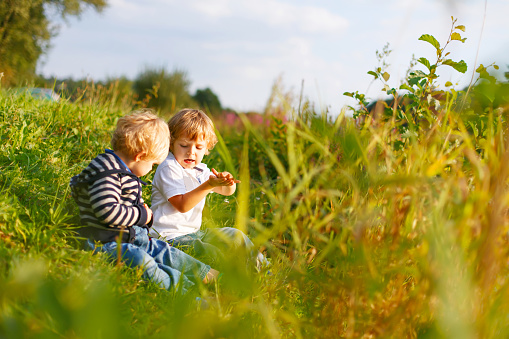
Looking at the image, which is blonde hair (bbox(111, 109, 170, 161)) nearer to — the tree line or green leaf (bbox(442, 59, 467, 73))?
green leaf (bbox(442, 59, 467, 73))

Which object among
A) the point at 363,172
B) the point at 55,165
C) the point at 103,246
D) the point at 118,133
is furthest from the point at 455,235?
the point at 55,165

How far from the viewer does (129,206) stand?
2.46 meters

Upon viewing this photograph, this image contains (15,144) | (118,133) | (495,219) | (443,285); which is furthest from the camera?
(15,144)

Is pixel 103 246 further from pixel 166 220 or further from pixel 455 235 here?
pixel 455 235

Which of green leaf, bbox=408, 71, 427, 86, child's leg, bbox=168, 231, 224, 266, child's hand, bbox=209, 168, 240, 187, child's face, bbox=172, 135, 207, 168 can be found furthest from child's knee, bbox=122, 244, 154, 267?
green leaf, bbox=408, 71, 427, 86

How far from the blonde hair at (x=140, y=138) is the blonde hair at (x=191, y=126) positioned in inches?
15.7

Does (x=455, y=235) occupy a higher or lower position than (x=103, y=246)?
higher

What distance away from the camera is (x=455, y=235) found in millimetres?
1185

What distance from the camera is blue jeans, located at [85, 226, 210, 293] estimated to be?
220 cm

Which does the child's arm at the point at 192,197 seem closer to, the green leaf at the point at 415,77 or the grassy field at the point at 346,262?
the grassy field at the point at 346,262

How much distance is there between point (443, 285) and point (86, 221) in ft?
6.48

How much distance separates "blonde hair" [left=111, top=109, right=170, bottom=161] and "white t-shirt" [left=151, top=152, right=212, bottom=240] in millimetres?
300

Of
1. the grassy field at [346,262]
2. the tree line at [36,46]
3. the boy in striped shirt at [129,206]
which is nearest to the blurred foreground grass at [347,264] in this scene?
the grassy field at [346,262]

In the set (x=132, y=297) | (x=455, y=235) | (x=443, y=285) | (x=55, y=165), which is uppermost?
(x=455, y=235)
